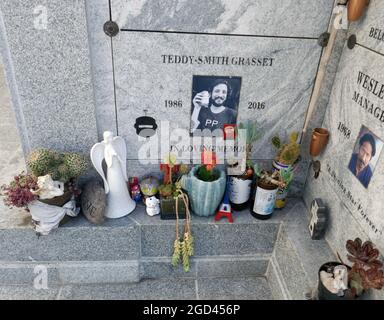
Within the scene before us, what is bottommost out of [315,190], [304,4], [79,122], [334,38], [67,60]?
[315,190]

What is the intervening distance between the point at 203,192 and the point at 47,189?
47.7 inches

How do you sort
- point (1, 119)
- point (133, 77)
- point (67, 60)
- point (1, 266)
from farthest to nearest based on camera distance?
1. point (1, 119)
2. point (1, 266)
3. point (133, 77)
4. point (67, 60)

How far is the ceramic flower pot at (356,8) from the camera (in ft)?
7.71

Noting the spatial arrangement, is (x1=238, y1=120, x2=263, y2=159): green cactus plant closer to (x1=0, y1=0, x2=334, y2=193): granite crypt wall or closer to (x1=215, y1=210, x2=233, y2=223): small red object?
(x1=0, y1=0, x2=334, y2=193): granite crypt wall

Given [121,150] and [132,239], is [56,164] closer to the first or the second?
[121,150]

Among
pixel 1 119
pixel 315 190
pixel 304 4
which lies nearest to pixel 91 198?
pixel 315 190

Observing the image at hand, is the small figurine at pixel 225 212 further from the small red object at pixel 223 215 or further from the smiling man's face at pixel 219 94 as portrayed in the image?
the smiling man's face at pixel 219 94

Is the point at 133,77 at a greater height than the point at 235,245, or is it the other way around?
the point at 133,77

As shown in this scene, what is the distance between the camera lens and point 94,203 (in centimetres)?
282

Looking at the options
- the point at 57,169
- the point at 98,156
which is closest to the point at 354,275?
the point at 98,156

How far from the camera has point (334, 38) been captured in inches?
107

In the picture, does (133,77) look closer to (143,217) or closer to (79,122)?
(79,122)

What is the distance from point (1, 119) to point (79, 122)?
2627 mm

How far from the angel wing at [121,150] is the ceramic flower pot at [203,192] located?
1.64 feet
